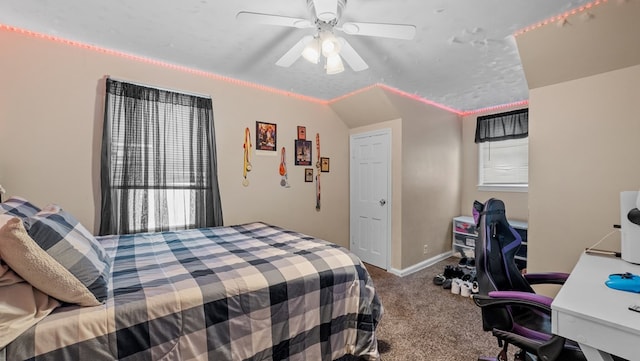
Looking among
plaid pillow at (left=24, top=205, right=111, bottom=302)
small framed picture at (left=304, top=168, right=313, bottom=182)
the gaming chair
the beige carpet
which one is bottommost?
the beige carpet

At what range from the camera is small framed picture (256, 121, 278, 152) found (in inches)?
126

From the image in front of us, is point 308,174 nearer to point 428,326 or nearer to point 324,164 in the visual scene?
point 324,164

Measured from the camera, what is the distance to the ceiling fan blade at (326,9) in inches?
54.1

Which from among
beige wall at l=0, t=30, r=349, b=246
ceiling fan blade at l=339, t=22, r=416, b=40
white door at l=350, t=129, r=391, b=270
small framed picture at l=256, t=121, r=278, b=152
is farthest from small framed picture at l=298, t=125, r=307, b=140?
ceiling fan blade at l=339, t=22, r=416, b=40

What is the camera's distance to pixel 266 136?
10.7 ft

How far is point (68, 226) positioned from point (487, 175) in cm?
484

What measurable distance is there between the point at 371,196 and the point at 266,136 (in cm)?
169

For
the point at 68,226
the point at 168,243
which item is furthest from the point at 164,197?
the point at 68,226

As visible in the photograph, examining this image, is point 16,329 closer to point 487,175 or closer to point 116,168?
point 116,168

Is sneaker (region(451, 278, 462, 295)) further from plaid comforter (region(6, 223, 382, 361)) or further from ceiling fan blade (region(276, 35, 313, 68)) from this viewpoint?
ceiling fan blade (region(276, 35, 313, 68))

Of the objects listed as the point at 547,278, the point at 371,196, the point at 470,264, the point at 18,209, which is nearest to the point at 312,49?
the point at 18,209

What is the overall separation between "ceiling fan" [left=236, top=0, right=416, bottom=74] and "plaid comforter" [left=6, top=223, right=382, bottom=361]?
132 cm

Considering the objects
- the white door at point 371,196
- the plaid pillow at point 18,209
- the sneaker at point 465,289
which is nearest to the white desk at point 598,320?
the sneaker at point 465,289

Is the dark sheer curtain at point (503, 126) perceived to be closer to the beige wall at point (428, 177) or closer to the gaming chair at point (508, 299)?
the beige wall at point (428, 177)
